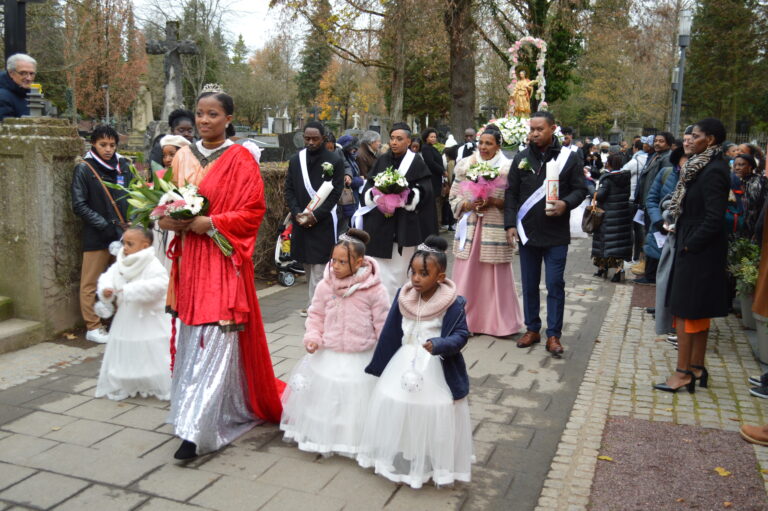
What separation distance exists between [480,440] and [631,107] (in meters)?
47.4

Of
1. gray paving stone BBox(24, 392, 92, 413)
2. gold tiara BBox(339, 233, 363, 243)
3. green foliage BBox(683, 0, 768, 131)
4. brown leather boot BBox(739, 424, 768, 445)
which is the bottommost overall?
gray paving stone BBox(24, 392, 92, 413)

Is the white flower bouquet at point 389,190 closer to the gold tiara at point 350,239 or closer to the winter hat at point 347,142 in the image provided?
the gold tiara at point 350,239

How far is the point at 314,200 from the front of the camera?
739 cm

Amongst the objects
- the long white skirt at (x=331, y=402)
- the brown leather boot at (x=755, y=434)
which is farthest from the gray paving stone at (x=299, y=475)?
the brown leather boot at (x=755, y=434)

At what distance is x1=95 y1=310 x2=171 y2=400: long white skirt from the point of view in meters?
5.27

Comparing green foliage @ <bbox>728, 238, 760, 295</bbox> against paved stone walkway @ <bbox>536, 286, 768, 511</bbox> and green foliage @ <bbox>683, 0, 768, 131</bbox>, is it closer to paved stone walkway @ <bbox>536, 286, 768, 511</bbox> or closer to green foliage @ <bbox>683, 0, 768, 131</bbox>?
paved stone walkway @ <bbox>536, 286, 768, 511</bbox>

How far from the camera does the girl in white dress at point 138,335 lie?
17.3 ft

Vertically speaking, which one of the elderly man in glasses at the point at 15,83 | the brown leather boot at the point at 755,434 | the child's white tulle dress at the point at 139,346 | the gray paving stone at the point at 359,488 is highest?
the elderly man in glasses at the point at 15,83

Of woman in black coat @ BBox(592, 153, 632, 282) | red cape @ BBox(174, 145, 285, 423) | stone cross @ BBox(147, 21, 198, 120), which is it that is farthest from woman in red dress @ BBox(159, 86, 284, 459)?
stone cross @ BBox(147, 21, 198, 120)

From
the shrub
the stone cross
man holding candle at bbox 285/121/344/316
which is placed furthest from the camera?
the stone cross

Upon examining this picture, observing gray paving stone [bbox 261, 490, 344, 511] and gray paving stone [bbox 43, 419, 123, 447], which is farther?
gray paving stone [bbox 43, 419, 123, 447]

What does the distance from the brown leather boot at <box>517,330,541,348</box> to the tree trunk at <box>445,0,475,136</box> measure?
46.1ft

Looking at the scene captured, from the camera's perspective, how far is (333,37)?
2153 centimetres

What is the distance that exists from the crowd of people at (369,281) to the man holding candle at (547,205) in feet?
0.07
